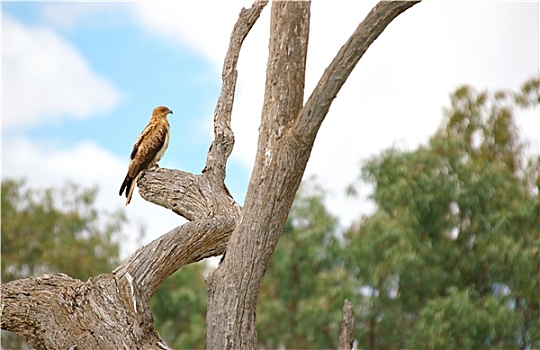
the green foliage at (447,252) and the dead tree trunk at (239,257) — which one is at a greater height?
the green foliage at (447,252)

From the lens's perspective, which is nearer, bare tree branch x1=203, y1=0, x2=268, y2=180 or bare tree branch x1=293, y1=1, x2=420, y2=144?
bare tree branch x1=293, y1=1, x2=420, y2=144

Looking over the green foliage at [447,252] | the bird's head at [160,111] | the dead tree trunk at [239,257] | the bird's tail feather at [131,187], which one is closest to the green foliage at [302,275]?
the green foliage at [447,252]

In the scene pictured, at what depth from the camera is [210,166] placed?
5.66 meters

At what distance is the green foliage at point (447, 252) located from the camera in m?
11.9

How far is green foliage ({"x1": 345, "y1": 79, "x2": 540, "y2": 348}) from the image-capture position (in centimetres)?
1191

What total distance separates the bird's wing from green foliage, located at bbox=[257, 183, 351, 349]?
7.18m

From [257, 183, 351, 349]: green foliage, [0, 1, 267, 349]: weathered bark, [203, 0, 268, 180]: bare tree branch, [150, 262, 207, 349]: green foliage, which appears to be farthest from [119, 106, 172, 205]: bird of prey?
[150, 262, 207, 349]: green foliage

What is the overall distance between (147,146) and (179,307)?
426 inches

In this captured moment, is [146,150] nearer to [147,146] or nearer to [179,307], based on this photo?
[147,146]

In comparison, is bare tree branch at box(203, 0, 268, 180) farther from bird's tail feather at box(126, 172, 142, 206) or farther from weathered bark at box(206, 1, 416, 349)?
weathered bark at box(206, 1, 416, 349)

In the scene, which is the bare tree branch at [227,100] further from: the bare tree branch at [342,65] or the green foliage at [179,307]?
the green foliage at [179,307]

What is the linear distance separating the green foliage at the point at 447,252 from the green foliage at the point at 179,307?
3474mm

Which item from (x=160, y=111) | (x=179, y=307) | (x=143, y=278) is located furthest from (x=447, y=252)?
(x=143, y=278)

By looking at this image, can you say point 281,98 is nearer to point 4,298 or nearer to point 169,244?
point 169,244
